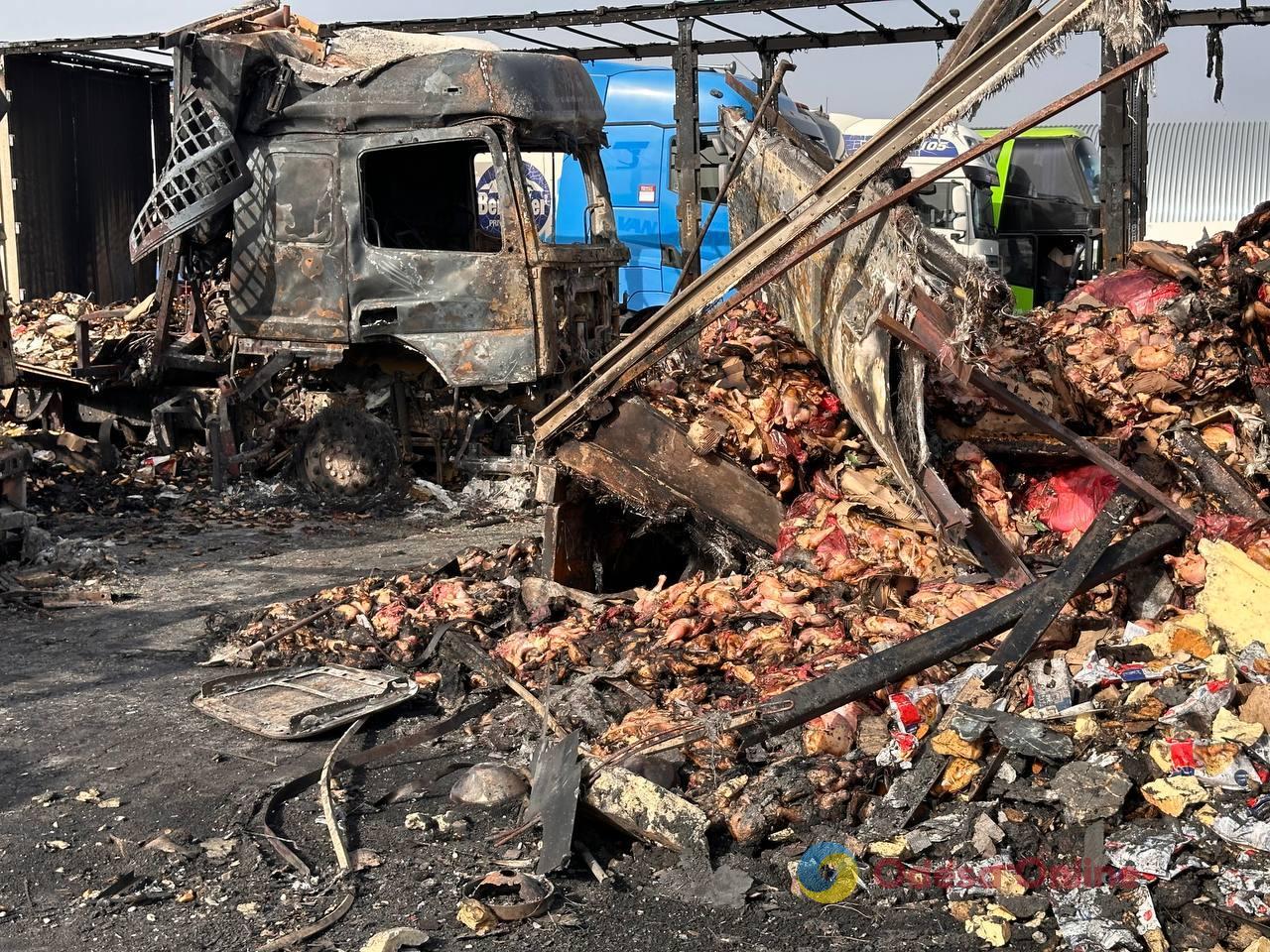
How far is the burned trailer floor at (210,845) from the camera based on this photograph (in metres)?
3.80

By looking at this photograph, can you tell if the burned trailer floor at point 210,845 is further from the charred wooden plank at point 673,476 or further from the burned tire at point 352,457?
the burned tire at point 352,457

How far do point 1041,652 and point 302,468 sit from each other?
6.46 metres

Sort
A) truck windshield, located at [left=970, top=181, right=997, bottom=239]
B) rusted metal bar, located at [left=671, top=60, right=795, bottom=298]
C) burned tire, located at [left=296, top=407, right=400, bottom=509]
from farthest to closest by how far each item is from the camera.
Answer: truck windshield, located at [left=970, top=181, right=997, bottom=239], burned tire, located at [left=296, top=407, right=400, bottom=509], rusted metal bar, located at [left=671, top=60, right=795, bottom=298]

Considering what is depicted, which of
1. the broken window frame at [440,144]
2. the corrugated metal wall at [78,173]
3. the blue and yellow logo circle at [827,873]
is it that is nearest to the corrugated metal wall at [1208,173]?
the corrugated metal wall at [78,173]

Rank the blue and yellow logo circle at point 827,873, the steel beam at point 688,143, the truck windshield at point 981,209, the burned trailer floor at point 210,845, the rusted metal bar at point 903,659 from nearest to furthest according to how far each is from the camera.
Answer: the burned trailer floor at point 210,845 → the blue and yellow logo circle at point 827,873 → the rusted metal bar at point 903,659 → the steel beam at point 688,143 → the truck windshield at point 981,209

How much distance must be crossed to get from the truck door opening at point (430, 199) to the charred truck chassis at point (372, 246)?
0.09ft

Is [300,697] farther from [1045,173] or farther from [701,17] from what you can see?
[1045,173]

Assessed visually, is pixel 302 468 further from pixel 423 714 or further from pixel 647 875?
pixel 647 875

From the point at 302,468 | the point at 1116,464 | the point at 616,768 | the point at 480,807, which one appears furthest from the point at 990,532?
the point at 302,468

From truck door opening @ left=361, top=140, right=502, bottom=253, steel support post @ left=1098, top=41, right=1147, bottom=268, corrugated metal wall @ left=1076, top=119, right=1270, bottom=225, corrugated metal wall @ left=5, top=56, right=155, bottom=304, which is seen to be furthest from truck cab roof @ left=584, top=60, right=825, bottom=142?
corrugated metal wall @ left=1076, top=119, right=1270, bottom=225

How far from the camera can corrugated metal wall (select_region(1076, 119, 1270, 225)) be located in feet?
80.0

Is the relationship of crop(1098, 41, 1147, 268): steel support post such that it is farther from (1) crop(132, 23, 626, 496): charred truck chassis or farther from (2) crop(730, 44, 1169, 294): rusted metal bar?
(2) crop(730, 44, 1169, 294): rusted metal bar

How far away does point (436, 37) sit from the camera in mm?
9984

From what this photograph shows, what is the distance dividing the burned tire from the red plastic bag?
5.11 m
